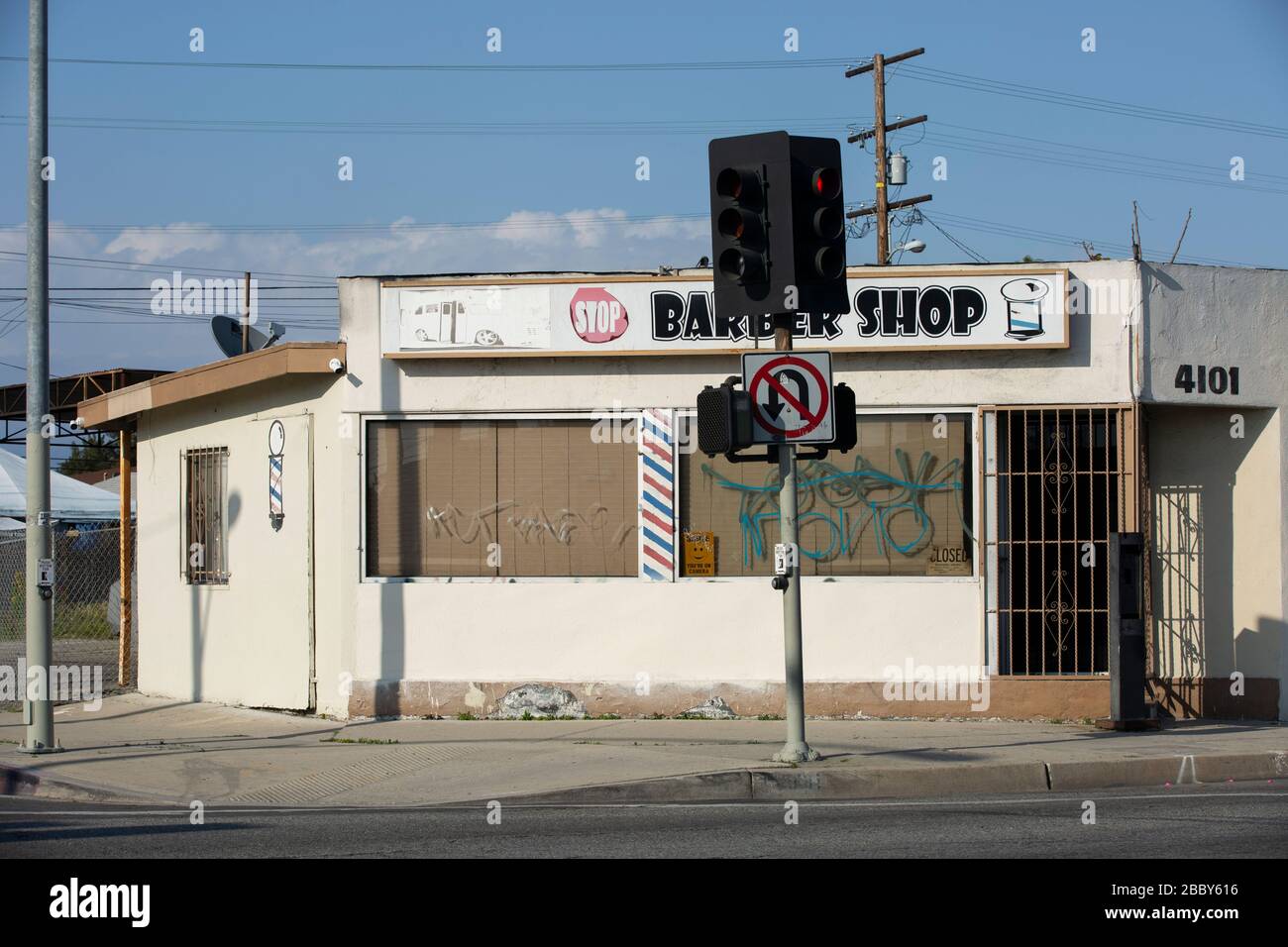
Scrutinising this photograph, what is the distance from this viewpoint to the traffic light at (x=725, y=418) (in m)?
10.5

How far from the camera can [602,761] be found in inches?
440

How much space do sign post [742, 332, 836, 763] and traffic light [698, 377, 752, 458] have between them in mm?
Answer: 146

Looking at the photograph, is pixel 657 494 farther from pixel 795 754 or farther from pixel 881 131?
pixel 881 131

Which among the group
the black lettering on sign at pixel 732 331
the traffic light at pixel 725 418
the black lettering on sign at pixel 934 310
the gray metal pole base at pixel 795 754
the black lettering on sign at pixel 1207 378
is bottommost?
the gray metal pole base at pixel 795 754

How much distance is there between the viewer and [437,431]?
14281 mm

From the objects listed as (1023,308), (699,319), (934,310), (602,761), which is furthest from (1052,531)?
(602,761)

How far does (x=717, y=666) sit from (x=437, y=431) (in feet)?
12.1

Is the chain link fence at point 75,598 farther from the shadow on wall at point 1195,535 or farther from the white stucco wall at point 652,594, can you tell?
the shadow on wall at point 1195,535

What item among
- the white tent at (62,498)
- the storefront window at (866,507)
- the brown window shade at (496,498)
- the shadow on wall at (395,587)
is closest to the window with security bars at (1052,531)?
the storefront window at (866,507)

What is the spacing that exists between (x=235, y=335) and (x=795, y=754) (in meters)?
9.61

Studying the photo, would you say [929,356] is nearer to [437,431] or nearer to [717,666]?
[717,666]

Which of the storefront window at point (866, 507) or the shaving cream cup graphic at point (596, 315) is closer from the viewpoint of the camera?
the shaving cream cup graphic at point (596, 315)

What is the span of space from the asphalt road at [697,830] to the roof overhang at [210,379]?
5268mm
